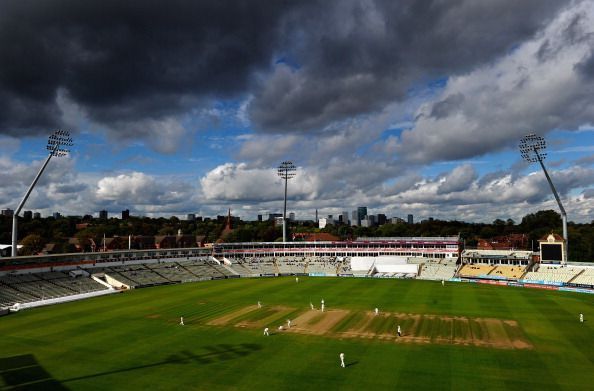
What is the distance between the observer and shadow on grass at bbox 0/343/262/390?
2571 cm

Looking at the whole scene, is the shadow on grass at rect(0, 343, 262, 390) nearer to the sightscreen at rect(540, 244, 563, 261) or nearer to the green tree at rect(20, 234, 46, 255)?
the sightscreen at rect(540, 244, 563, 261)

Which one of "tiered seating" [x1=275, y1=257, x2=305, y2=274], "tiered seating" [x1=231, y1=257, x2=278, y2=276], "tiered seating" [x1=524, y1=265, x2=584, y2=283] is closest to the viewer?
"tiered seating" [x1=524, y1=265, x2=584, y2=283]

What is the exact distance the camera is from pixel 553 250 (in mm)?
77062

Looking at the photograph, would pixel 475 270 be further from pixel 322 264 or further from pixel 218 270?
pixel 218 270

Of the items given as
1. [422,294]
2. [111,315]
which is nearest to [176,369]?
[111,315]

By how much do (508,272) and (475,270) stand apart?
5973 millimetres

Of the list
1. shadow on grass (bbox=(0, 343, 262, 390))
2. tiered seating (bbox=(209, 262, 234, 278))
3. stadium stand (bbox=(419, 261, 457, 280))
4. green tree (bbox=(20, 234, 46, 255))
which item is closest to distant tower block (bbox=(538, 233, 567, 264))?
stadium stand (bbox=(419, 261, 457, 280))

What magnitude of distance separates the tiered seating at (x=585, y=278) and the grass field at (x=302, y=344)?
404 inches

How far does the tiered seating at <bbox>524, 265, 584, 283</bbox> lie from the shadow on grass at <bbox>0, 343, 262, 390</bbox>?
60.3 meters

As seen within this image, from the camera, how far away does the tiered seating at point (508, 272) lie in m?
76.1

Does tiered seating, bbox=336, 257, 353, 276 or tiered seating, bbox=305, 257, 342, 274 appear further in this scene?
tiered seating, bbox=305, 257, 342, 274

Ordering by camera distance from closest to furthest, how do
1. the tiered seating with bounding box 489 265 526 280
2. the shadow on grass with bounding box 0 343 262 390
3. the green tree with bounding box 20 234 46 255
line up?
the shadow on grass with bounding box 0 343 262 390
the tiered seating with bounding box 489 265 526 280
the green tree with bounding box 20 234 46 255

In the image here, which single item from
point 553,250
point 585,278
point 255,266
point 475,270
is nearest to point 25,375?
point 255,266

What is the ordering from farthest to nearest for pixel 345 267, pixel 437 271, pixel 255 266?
pixel 255 266
pixel 345 267
pixel 437 271
